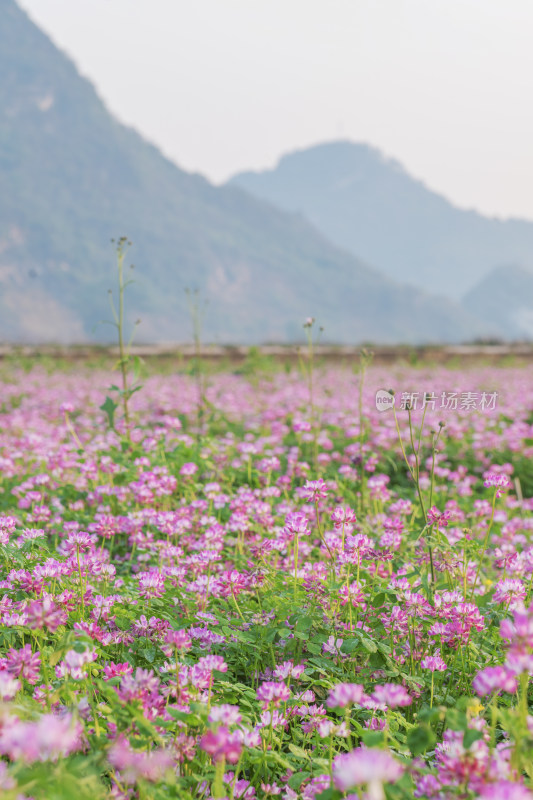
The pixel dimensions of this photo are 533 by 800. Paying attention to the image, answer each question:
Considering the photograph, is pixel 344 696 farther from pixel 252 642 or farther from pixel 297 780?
pixel 252 642

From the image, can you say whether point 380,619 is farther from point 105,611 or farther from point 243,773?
point 105,611

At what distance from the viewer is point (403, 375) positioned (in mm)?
12938

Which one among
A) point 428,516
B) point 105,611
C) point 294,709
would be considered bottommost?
point 294,709

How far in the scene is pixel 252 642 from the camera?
7.24 feet

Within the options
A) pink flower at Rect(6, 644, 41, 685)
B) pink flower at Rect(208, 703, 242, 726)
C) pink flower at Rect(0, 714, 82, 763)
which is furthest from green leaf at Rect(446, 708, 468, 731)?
pink flower at Rect(6, 644, 41, 685)

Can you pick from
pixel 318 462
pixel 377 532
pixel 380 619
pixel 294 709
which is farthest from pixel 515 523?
pixel 294 709


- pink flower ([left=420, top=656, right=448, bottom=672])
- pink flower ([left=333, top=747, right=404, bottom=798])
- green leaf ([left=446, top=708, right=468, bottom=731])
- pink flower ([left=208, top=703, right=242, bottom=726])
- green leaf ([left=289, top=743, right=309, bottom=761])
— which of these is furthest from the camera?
pink flower ([left=420, top=656, right=448, bottom=672])

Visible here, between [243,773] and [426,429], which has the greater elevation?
[426,429]

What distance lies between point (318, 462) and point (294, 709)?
2942mm

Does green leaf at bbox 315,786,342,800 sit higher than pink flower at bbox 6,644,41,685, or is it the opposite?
pink flower at bbox 6,644,41,685

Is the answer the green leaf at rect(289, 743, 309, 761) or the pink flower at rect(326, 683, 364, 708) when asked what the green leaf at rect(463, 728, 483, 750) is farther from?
the green leaf at rect(289, 743, 309, 761)

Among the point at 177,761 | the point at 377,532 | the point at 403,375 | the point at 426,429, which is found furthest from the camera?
the point at 403,375

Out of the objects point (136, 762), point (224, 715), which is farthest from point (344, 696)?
point (136, 762)

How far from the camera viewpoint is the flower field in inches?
51.5
